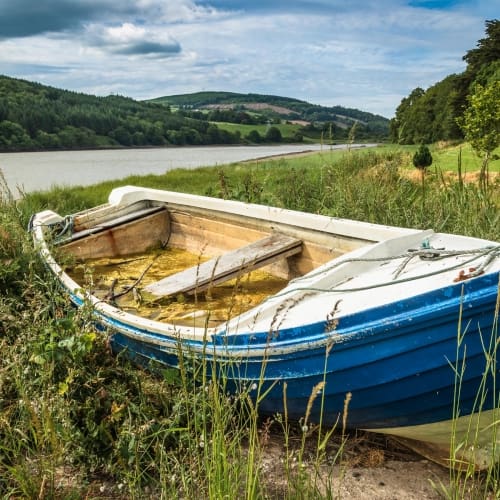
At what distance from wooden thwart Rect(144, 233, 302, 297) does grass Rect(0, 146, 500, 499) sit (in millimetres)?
691

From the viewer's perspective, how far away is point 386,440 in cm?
317

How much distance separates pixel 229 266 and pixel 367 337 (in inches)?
74.9

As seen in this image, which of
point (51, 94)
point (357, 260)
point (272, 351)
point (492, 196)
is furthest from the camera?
point (51, 94)

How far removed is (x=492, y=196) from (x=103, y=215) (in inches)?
163

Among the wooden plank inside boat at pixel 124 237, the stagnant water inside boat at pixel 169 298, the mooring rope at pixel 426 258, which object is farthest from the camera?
the wooden plank inside boat at pixel 124 237

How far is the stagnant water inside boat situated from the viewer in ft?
13.3

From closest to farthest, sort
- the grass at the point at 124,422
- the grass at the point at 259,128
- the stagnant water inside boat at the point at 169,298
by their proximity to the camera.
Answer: the grass at the point at 124,422 < the stagnant water inside boat at the point at 169,298 < the grass at the point at 259,128

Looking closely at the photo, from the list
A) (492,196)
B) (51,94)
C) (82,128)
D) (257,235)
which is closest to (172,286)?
(257,235)

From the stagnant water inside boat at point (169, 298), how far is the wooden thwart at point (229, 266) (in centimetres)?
10

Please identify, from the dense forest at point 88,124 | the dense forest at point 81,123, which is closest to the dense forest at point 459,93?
the dense forest at point 88,124

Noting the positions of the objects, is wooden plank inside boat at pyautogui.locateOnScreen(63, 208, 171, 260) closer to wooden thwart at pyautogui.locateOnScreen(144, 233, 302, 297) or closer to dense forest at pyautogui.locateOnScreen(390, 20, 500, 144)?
wooden thwart at pyautogui.locateOnScreen(144, 233, 302, 297)

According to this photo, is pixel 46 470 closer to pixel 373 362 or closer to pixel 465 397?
pixel 373 362

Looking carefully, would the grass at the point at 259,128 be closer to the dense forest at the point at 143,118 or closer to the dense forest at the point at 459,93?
the dense forest at the point at 143,118

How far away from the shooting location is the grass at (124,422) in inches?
79.1
